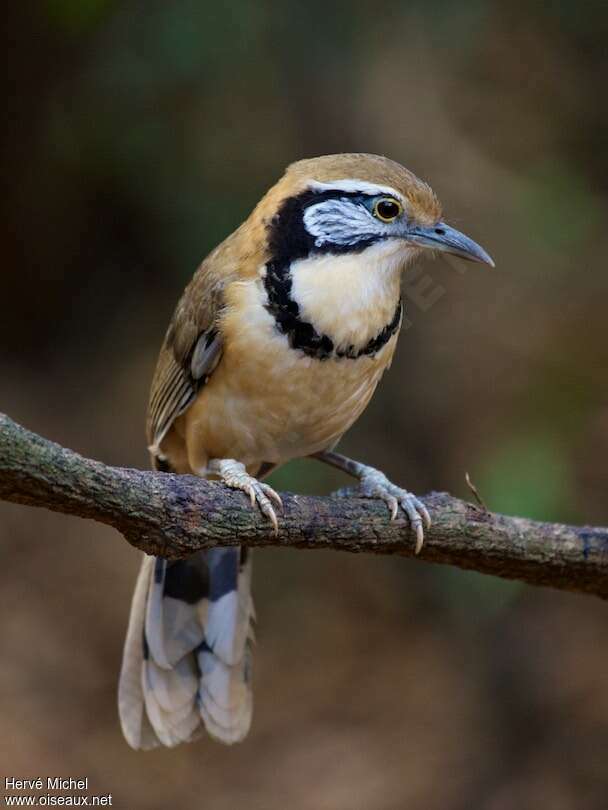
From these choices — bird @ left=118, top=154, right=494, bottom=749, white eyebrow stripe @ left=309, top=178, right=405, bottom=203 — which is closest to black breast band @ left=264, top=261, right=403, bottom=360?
bird @ left=118, top=154, right=494, bottom=749

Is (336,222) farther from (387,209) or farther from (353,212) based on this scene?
(387,209)

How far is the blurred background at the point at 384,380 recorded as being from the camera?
22.3 feet

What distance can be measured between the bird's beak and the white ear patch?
22 centimetres

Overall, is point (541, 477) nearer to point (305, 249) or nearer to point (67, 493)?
point (305, 249)

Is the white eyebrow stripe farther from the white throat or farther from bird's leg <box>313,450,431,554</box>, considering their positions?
bird's leg <box>313,450,431,554</box>

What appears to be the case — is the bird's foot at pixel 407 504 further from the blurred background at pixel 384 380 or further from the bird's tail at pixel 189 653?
the blurred background at pixel 384 380

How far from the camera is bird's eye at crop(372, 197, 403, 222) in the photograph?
4367mm

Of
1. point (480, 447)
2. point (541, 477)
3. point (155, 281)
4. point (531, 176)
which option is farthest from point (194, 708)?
point (531, 176)

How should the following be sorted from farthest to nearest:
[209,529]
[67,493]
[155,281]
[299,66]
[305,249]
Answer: [155,281]
[299,66]
[305,249]
[209,529]
[67,493]

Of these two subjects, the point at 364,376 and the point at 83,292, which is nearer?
the point at 364,376

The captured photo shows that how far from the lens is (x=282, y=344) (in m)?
4.25

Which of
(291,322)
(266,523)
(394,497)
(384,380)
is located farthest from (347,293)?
(384,380)

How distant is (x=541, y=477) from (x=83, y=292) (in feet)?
12.7

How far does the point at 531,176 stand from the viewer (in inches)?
308
